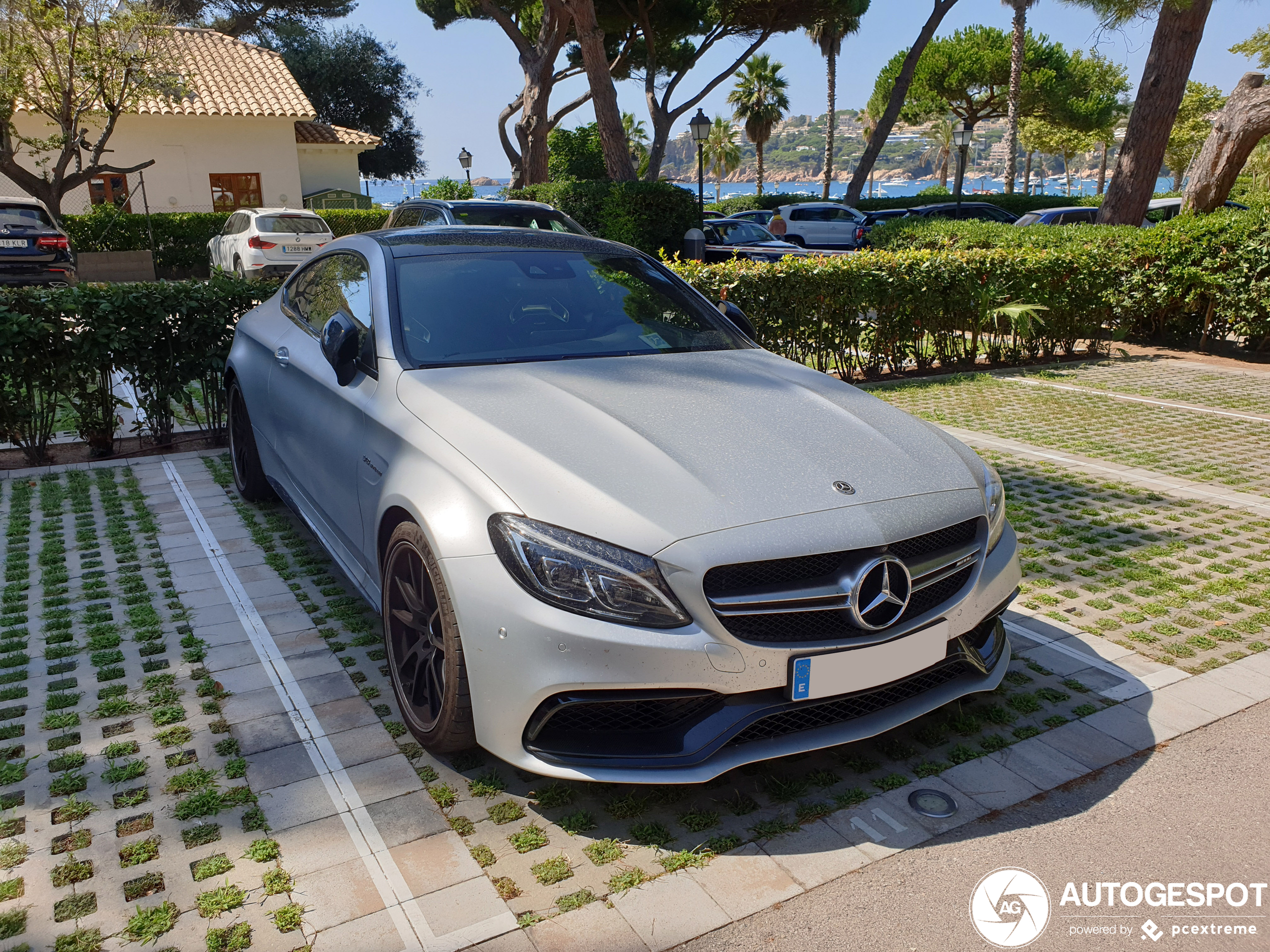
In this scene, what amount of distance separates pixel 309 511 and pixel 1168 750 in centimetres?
347

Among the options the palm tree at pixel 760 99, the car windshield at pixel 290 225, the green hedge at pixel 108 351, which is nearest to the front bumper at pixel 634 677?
the green hedge at pixel 108 351

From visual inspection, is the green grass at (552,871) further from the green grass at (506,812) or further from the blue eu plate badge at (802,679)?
the blue eu plate badge at (802,679)

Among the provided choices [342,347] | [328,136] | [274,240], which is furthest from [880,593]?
[328,136]

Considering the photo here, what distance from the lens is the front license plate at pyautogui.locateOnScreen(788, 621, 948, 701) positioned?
2.45 m

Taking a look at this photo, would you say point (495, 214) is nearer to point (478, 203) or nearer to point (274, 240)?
point (478, 203)

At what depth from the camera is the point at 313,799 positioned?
2756mm

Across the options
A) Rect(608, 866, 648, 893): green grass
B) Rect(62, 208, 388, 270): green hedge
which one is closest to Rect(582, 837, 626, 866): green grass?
Rect(608, 866, 648, 893): green grass

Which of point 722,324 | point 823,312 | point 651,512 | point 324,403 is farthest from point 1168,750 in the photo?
point 823,312

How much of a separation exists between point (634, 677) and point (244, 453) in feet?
12.6

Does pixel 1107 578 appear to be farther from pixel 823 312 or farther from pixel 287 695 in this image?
pixel 823 312

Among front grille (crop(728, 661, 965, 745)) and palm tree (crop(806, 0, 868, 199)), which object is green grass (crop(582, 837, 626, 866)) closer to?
front grille (crop(728, 661, 965, 745))

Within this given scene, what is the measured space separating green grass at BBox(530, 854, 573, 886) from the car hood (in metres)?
0.88

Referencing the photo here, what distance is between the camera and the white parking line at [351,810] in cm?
224
